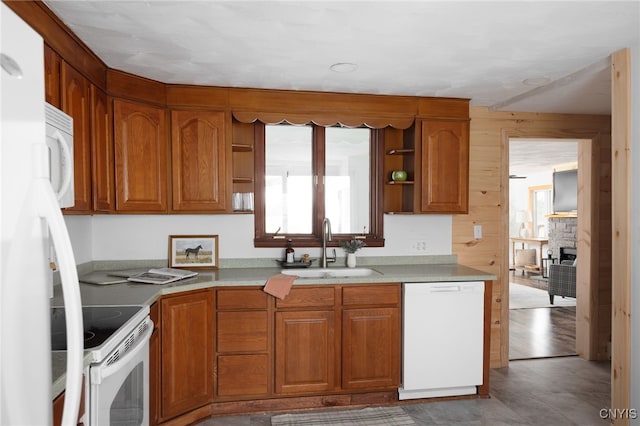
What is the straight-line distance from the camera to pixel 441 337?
3.16 m

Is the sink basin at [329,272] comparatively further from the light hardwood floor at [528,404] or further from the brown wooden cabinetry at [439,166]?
the light hardwood floor at [528,404]

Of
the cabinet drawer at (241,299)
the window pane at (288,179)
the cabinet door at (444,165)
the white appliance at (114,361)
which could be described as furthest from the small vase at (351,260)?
the white appliance at (114,361)

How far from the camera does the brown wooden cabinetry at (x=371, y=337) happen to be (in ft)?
10.1

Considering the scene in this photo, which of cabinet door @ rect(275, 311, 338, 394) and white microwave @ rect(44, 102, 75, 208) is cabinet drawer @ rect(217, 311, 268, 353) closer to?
cabinet door @ rect(275, 311, 338, 394)

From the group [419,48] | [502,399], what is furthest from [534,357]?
[419,48]

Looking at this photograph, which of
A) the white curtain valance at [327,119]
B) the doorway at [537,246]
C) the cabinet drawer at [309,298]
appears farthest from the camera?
the doorway at [537,246]

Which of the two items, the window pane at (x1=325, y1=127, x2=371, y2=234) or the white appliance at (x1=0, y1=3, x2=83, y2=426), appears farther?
the window pane at (x1=325, y1=127, x2=371, y2=234)

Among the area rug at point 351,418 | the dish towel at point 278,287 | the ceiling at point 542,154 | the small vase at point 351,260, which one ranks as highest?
the ceiling at point 542,154

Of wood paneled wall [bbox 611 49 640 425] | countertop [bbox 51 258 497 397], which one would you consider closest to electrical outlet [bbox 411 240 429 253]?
countertop [bbox 51 258 497 397]

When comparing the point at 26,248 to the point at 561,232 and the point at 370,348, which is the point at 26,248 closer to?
the point at 370,348

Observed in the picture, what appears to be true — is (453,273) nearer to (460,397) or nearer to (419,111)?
(460,397)

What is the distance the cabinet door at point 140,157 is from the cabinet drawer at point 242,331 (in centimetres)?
93

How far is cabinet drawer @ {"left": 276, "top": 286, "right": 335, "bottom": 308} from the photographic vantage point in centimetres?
301

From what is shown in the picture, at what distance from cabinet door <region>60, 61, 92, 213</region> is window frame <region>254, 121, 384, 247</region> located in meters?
1.29
